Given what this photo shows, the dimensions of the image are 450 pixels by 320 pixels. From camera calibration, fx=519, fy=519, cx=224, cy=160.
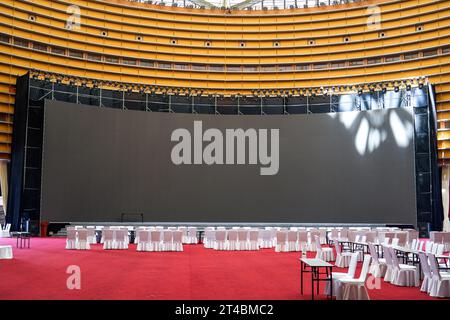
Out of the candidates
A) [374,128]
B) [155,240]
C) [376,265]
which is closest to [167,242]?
[155,240]

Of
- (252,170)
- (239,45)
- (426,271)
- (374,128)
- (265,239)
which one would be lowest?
(265,239)

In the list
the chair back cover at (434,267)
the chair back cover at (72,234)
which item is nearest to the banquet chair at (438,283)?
the chair back cover at (434,267)

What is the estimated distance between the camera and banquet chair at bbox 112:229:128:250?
1572 cm

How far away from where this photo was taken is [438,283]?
788 cm

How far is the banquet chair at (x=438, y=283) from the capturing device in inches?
307

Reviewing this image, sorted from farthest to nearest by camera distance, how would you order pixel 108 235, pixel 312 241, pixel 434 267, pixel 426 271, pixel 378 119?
pixel 378 119 → pixel 312 241 → pixel 108 235 → pixel 426 271 → pixel 434 267

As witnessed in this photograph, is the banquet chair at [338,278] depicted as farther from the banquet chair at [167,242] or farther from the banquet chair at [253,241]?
the banquet chair at [253,241]

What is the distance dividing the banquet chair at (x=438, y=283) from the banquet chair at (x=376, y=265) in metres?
1.76

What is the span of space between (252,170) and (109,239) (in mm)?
9414

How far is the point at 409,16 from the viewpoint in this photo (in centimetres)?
2452

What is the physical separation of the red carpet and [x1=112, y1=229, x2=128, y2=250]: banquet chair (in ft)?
3.36

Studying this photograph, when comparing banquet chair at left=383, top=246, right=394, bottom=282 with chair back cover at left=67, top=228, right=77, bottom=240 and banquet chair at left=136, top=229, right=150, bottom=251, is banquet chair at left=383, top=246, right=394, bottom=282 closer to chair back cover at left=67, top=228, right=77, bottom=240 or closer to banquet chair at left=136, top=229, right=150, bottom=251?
banquet chair at left=136, top=229, right=150, bottom=251

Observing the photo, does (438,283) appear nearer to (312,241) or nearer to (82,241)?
(312,241)
